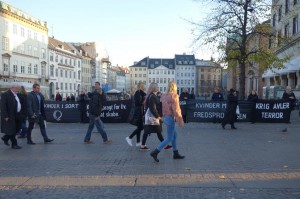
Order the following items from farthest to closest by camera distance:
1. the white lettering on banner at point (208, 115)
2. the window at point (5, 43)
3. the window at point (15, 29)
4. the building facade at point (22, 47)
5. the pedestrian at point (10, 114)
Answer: the window at point (15, 29)
the building facade at point (22, 47)
the window at point (5, 43)
the white lettering on banner at point (208, 115)
the pedestrian at point (10, 114)

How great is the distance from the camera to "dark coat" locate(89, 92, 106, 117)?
415 inches

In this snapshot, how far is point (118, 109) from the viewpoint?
17.7 metres

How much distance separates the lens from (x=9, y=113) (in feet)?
31.6

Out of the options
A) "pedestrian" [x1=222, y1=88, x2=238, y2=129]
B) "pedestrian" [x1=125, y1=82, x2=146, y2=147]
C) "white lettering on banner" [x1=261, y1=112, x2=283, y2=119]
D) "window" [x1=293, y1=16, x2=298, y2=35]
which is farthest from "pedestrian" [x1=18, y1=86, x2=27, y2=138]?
"window" [x1=293, y1=16, x2=298, y2=35]

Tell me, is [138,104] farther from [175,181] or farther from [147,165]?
[175,181]

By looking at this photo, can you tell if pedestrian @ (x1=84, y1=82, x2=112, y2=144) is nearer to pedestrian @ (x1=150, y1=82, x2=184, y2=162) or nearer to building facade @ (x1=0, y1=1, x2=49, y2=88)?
pedestrian @ (x1=150, y1=82, x2=184, y2=162)

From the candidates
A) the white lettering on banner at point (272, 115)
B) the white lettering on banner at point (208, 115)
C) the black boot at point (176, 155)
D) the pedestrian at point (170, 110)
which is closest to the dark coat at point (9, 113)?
the pedestrian at point (170, 110)

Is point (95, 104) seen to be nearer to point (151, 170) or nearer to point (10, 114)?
point (10, 114)

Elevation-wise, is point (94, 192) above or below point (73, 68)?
below

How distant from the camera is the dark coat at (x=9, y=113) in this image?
31.3 feet

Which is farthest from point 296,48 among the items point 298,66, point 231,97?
point 231,97

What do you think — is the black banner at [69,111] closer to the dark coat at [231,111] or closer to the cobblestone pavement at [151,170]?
the dark coat at [231,111]

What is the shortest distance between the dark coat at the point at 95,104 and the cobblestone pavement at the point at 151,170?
96cm

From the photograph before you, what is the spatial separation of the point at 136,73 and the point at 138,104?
472 feet
